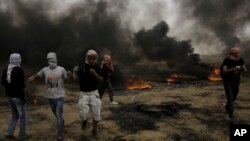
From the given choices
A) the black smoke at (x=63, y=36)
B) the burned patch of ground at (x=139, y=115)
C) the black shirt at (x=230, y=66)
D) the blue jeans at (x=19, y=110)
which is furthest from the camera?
the black smoke at (x=63, y=36)

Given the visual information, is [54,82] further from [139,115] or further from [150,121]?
[139,115]

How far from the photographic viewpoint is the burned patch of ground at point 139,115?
25.6 ft

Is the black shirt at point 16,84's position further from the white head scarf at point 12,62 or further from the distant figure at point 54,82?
the distant figure at point 54,82

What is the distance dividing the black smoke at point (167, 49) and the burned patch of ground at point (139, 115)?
1736 centimetres

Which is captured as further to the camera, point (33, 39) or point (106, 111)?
point (33, 39)

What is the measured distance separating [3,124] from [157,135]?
4.35 m

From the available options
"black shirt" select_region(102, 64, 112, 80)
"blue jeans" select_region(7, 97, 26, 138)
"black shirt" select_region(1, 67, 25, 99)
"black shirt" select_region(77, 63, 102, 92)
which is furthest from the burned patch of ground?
"black shirt" select_region(1, 67, 25, 99)

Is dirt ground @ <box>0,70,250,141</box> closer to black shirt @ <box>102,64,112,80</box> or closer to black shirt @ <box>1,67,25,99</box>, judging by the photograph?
black shirt @ <box>102,64,112,80</box>

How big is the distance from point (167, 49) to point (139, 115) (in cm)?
2312

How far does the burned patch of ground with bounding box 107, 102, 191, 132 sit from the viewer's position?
25.6ft

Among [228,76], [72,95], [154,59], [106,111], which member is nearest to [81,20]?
[154,59]

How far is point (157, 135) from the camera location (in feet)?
23.2

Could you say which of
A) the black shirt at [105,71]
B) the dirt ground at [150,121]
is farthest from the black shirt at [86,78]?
the black shirt at [105,71]

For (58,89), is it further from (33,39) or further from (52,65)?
(33,39)
